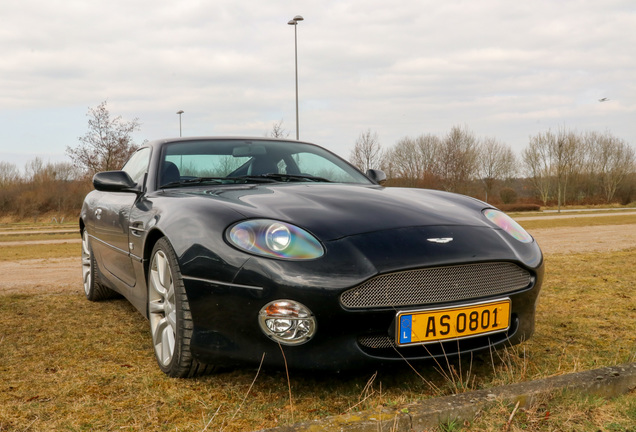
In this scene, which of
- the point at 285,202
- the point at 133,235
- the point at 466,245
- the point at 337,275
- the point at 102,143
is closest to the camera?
the point at 337,275

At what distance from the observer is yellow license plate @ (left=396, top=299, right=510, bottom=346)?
2217 mm

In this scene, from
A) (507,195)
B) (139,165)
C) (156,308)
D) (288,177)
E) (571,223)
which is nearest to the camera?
(156,308)

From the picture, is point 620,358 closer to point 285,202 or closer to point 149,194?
point 285,202

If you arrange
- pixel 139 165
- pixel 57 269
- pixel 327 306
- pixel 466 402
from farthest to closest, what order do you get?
pixel 57 269
pixel 139 165
pixel 327 306
pixel 466 402

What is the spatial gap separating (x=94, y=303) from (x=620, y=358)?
3.99 m

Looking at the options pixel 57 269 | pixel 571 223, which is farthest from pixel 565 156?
pixel 57 269

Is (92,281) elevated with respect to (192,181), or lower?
lower

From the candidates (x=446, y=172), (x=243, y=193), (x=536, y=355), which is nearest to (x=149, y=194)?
(x=243, y=193)

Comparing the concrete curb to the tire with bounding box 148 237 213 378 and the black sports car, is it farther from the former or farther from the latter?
the tire with bounding box 148 237 213 378

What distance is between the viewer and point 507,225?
9.41 feet

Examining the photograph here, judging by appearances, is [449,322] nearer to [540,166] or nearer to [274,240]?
[274,240]

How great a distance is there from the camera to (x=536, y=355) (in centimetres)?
305

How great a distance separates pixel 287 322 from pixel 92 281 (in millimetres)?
3076

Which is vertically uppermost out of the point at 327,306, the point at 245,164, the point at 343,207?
the point at 245,164
